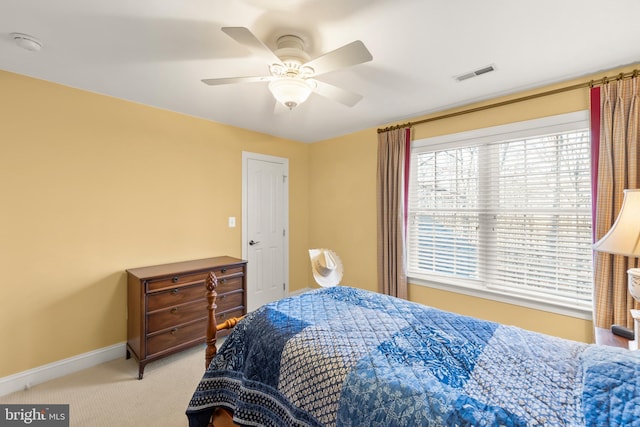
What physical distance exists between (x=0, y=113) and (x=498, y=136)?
13.7ft

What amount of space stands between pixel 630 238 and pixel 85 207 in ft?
12.8

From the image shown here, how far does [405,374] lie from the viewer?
103cm

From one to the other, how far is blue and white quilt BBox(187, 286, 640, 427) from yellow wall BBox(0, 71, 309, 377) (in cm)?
179

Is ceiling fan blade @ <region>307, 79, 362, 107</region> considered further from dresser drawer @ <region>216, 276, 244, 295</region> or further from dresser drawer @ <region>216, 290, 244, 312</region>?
dresser drawer @ <region>216, 290, 244, 312</region>

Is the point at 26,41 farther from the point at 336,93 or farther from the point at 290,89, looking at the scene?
the point at 336,93

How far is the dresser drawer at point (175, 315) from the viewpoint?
2398 mm

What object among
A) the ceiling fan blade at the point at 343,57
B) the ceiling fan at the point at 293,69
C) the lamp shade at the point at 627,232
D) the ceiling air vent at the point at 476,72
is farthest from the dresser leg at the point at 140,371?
the ceiling air vent at the point at 476,72

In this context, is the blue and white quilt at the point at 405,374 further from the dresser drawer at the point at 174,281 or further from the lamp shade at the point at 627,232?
the dresser drawer at the point at 174,281

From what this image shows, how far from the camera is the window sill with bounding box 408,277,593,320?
7.30 ft

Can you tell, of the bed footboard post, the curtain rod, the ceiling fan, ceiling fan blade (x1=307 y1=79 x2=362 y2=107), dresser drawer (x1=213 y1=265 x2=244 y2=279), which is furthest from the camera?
dresser drawer (x1=213 y1=265 x2=244 y2=279)

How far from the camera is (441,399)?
0.90 meters

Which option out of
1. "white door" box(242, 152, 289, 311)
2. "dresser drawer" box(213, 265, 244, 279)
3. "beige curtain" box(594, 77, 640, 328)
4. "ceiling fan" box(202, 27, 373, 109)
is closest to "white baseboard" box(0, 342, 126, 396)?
"dresser drawer" box(213, 265, 244, 279)

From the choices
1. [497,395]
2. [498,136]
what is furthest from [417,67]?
[497,395]

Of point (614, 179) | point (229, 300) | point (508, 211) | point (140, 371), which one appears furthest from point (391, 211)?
point (140, 371)
